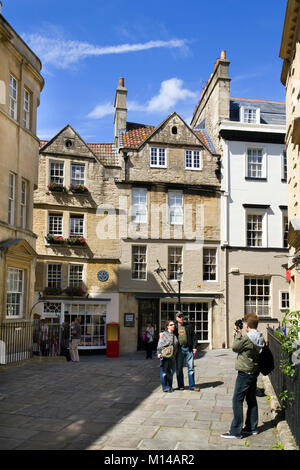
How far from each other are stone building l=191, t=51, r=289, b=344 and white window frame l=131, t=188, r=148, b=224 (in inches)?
166

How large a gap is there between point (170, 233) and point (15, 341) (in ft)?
37.9

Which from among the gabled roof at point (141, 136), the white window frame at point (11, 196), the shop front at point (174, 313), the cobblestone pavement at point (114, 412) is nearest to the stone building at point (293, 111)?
the cobblestone pavement at point (114, 412)

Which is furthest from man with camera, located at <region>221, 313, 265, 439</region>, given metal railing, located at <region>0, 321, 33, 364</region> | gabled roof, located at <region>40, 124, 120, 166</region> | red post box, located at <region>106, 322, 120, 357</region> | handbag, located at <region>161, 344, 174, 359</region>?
gabled roof, located at <region>40, 124, 120, 166</region>

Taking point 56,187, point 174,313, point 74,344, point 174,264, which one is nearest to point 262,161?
point 174,264

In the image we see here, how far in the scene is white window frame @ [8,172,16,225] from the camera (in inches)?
688

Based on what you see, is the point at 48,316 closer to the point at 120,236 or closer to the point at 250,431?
→ the point at 120,236

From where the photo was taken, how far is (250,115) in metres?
28.2

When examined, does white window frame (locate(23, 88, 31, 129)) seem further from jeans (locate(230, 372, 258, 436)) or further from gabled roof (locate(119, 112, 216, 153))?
jeans (locate(230, 372, 258, 436))

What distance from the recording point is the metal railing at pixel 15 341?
637 inches

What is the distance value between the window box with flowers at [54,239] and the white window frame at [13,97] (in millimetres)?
8176

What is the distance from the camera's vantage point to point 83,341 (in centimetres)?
2492

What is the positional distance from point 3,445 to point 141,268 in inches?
737

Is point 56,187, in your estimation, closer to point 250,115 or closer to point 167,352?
point 250,115
